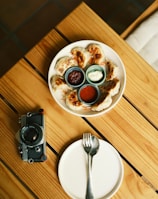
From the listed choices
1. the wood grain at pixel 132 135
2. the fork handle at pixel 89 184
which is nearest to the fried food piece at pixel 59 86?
the wood grain at pixel 132 135

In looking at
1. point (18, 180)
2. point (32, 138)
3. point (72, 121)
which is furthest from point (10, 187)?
point (72, 121)

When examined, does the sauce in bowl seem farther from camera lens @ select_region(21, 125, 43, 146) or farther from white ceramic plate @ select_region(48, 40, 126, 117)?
camera lens @ select_region(21, 125, 43, 146)

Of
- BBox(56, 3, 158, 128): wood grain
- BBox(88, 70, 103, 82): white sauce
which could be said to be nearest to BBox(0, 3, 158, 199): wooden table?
BBox(56, 3, 158, 128): wood grain

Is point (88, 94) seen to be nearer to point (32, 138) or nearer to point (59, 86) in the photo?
point (59, 86)

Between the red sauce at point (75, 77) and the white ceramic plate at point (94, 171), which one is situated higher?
the red sauce at point (75, 77)

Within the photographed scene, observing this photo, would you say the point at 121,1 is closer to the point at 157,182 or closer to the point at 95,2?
the point at 95,2

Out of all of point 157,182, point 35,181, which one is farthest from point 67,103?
point 157,182

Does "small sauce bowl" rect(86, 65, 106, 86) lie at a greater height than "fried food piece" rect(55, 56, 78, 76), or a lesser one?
lesser

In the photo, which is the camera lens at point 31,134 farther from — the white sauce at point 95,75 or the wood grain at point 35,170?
the white sauce at point 95,75
